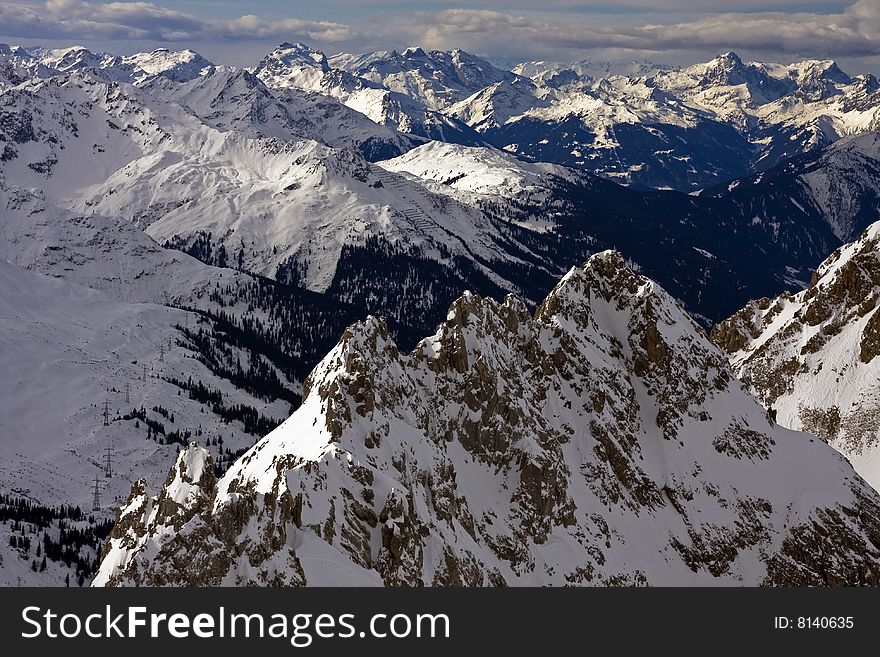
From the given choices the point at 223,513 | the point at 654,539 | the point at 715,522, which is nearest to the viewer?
the point at 223,513

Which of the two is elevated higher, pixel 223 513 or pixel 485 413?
pixel 223 513

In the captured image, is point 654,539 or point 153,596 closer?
point 153,596

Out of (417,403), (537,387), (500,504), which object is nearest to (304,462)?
(417,403)

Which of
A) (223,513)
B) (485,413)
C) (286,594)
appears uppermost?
(286,594)

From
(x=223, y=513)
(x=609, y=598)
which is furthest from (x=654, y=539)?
(x=609, y=598)

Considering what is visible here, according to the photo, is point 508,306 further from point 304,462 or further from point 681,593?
point 681,593

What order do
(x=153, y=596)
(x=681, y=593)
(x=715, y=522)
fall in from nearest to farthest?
(x=153, y=596) < (x=681, y=593) < (x=715, y=522)

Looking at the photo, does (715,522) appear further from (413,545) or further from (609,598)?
(609,598)
